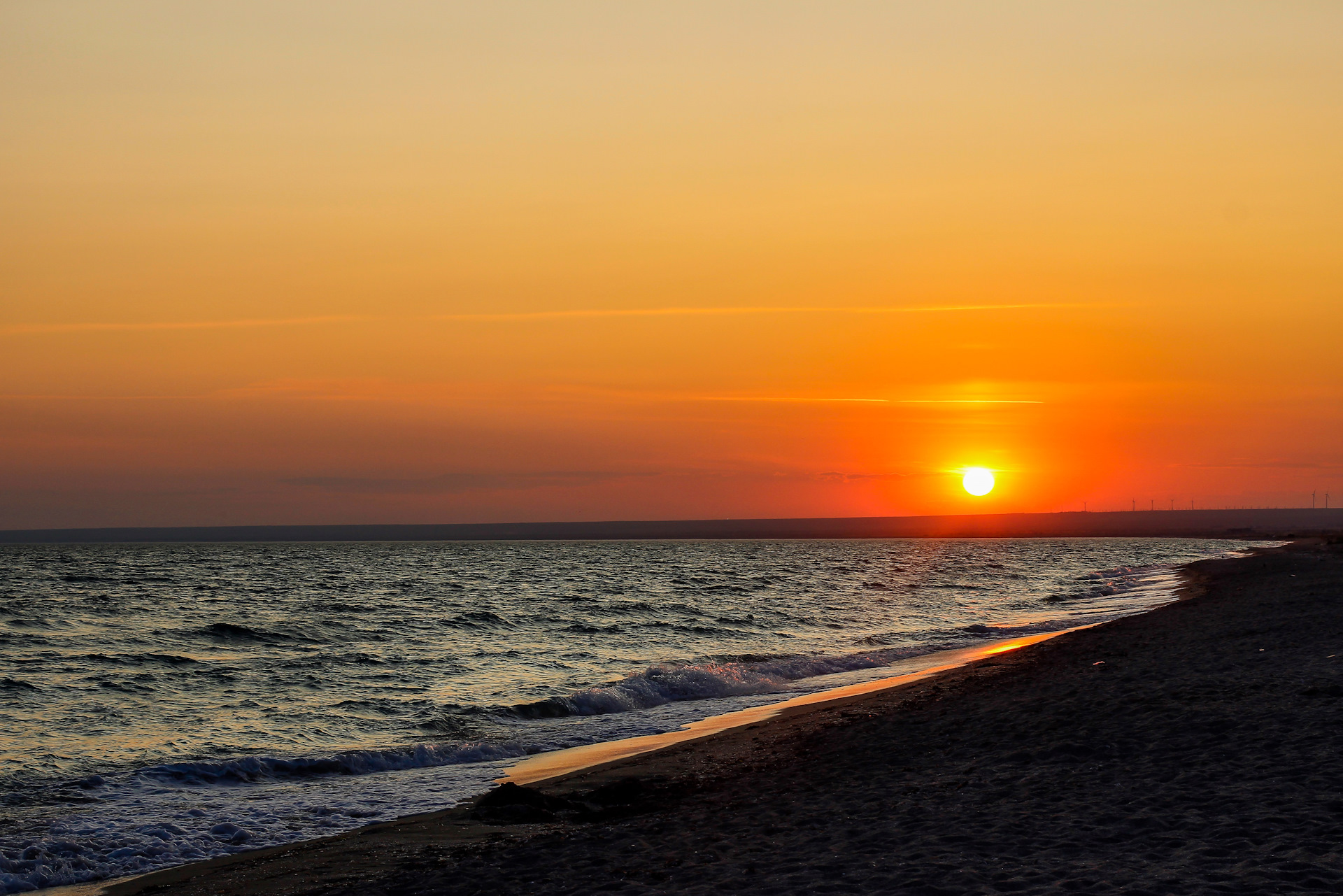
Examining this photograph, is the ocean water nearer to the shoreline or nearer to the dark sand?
the shoreline

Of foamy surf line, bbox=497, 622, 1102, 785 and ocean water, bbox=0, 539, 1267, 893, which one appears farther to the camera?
foamy surf line, bbox=497, 622, 1102, 785

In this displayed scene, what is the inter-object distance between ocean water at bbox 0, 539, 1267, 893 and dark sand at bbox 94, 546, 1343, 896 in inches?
105

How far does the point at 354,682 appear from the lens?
28484mm

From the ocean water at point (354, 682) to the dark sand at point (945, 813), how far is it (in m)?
2.67

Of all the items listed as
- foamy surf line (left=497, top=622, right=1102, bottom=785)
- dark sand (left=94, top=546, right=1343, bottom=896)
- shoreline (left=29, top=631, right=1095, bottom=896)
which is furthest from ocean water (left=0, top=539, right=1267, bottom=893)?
dark sand (left=94, top=546, right=1343, bottom=896)

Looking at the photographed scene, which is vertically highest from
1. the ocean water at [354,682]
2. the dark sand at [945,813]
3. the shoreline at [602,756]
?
the dark sand at [945,813]

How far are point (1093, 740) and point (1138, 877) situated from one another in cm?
598

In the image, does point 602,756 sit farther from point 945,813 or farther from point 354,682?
point 354,682

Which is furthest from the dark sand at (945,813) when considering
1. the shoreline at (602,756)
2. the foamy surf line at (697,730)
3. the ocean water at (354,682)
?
the ocean water at (354,682)

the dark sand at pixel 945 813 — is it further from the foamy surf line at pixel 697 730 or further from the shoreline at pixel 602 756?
the foamy surf line at pixel 697 730

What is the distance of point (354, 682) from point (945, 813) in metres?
21.6

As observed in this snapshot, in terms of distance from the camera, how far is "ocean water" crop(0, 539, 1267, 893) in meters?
14.3

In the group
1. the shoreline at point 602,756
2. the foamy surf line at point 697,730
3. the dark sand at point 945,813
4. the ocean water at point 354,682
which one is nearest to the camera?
the dark sand at point 945,813

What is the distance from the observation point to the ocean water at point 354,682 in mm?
14344
